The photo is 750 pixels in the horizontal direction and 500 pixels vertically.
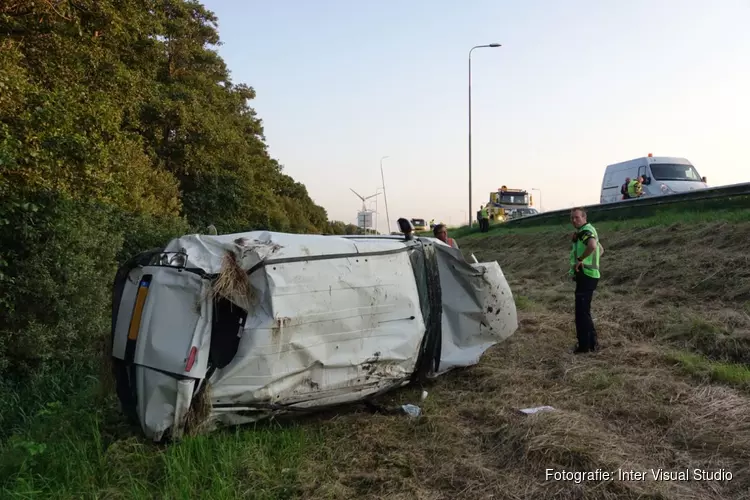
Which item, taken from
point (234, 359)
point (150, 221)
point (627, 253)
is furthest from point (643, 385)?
point (150, 221)

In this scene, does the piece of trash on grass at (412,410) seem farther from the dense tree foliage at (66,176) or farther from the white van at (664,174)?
the white van at (664,174)

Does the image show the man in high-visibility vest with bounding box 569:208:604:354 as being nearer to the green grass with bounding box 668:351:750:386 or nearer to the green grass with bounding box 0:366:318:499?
the green grass with bounding box 668:351:750:386

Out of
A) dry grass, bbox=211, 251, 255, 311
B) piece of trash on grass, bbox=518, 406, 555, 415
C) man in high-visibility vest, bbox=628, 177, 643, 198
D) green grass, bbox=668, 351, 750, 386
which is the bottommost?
piece of trash on grass, bbox=518, 406, 555, 415

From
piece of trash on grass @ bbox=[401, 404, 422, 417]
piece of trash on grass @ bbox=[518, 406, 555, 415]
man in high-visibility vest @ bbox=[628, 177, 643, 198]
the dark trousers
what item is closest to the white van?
man in high-visibility vest @ bbox=[628, 177, 643, 198]

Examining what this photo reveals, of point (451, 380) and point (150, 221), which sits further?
point (150, 221)

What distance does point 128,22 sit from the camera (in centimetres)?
1043

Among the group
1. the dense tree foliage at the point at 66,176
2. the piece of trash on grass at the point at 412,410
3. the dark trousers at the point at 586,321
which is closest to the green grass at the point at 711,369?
the dark trousers at the point at 586,321

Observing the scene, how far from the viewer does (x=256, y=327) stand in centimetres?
328

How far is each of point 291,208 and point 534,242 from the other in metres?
28.9

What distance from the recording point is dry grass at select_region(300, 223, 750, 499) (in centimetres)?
297

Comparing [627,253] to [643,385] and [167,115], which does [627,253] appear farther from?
[167,115]

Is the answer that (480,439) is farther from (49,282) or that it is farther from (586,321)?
(49,282)

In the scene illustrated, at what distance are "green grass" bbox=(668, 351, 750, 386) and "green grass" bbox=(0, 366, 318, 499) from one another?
3.35 metres

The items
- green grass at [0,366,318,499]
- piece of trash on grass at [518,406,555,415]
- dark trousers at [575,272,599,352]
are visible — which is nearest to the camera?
green grass at [0,366,318,499]
